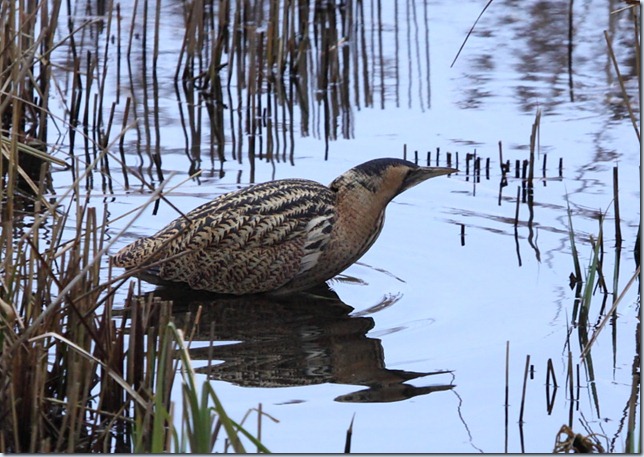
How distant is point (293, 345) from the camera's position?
213 inches

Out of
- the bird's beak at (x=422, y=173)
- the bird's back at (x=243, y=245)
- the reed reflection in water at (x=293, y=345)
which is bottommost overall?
the reed reflection in water at (x=293, y=345)

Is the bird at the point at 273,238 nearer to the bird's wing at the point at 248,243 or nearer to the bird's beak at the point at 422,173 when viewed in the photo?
the bird's wing at the point at 248,243

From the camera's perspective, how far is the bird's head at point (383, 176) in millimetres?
6301

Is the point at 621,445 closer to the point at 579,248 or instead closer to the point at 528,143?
the point at 579,248

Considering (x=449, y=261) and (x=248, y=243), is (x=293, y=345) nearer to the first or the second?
(x=248, y=243)

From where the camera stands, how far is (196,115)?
9.09 meters

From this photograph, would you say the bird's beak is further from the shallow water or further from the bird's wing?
the bird's wing

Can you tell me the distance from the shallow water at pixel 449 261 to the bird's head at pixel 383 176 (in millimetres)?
417

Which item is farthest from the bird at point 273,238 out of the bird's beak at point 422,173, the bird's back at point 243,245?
the bird's beak at point 422,173

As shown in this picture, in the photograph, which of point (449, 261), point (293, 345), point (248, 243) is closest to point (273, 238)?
point (248, 243)

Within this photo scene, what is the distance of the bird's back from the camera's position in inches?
238

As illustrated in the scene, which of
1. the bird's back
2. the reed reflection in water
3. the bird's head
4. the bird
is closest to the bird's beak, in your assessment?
the bird's head

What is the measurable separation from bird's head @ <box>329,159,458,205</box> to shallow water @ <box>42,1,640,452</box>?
42cm

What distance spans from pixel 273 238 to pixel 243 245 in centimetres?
15
